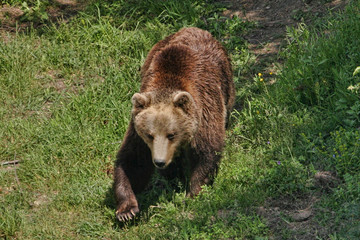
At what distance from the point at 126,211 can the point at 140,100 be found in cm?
115

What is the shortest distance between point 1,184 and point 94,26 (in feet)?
10.2

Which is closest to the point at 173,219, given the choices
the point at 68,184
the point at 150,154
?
the point at 150,154

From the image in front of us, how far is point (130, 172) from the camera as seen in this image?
6.04 metres

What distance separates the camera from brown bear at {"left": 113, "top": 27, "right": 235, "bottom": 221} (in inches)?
222

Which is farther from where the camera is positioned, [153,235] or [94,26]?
[94,26]

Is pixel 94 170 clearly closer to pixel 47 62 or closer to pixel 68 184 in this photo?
pixel 68 184

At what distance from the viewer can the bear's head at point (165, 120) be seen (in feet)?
18.3

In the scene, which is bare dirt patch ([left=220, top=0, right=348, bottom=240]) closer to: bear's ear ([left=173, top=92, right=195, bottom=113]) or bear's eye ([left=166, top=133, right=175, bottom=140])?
bear's eye ([left=166, top=133, right=175, bottom=140])

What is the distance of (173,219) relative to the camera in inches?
217

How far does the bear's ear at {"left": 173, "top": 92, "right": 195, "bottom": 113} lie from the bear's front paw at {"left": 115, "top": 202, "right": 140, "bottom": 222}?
1.14 meters

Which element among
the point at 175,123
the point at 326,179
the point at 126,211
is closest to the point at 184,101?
the point at 175,123

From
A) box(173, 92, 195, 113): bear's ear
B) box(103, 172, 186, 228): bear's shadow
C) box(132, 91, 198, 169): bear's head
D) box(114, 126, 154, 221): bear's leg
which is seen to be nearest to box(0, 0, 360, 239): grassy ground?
box(103, 172, 186, 228): bear's shadow

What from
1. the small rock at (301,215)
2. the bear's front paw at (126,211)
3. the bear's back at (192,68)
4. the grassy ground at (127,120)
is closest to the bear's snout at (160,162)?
the grassy ground at (127,120)

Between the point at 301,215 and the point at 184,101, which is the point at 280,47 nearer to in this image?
Result: the point at 184,101
